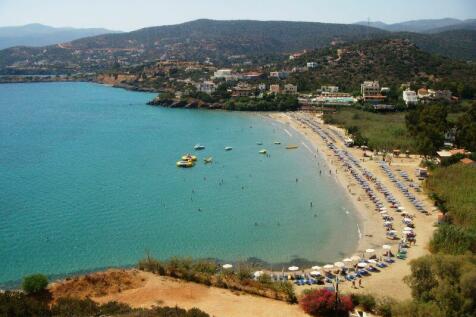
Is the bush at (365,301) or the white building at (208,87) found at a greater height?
the white building at (208,87)

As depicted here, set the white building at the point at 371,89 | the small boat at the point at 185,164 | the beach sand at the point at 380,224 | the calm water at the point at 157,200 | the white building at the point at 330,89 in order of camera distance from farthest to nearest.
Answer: the white building at the point at 330,89, the white building at the point at 371,89, the small boat at the point at 185,164, the calm water at the point at 157,200, the beach sand at the point at 380,224

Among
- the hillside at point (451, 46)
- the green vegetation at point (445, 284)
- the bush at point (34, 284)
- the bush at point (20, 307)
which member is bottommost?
the bush at point (34, 284)

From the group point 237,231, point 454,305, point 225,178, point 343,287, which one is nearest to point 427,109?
point 225,178

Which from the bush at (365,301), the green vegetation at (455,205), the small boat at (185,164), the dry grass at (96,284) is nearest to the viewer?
the bush at (365,301)

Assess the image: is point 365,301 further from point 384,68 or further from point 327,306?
point 384,68

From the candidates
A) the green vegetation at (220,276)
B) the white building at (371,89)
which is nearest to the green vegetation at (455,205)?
the green vegetation at (220,276)

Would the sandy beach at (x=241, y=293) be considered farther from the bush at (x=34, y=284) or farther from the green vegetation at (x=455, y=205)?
the green vegetation at (x=455, y=205)

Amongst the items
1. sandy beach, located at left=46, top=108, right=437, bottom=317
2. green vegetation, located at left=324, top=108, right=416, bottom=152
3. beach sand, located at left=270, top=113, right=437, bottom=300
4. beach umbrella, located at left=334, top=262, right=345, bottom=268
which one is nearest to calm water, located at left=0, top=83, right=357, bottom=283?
beach sand, located at left=270, top=113, right=437, bottom=300
